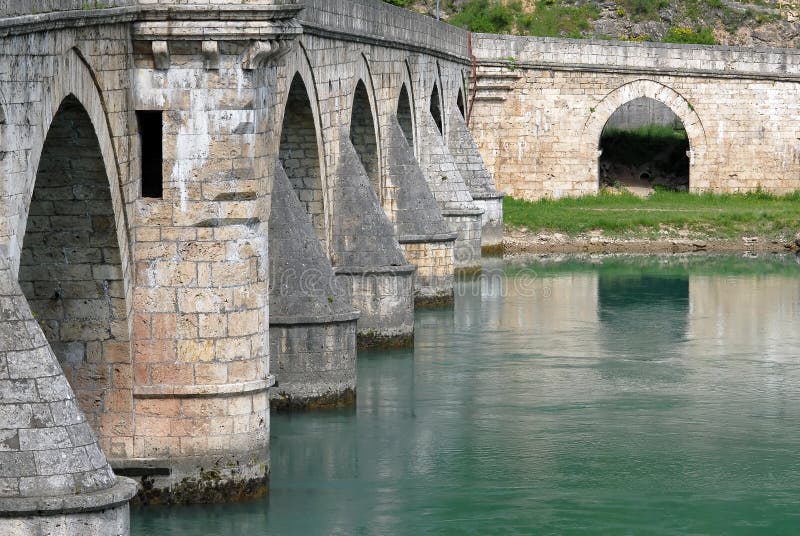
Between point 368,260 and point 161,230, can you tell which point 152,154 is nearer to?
point 161,230

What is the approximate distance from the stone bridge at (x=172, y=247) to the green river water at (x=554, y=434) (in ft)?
2.15

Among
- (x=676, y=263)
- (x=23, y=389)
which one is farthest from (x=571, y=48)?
(x=23, y=389)

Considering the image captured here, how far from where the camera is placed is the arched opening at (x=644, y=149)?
129 feet

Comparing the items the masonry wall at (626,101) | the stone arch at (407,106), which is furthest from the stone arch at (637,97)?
the stone arch at (407,106)

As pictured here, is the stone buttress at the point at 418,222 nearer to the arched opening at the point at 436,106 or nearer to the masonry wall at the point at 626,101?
the arched opening at the point at 436,106

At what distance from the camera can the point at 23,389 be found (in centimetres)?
862

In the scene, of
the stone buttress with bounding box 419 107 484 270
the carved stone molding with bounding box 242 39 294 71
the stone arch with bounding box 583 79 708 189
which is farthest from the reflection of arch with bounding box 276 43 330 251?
the stone arch with bounding box 583 79 708 189

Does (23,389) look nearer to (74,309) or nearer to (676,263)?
(74,309)

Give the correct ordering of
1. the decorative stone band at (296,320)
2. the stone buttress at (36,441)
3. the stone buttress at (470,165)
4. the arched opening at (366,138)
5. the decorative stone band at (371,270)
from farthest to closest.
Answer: the stone buttress at (470,165) < the arched opening at (366,138) < the decorative stone band at (371,270) < the decorative stone band at (296,320) < the stone buttress at (36,441)

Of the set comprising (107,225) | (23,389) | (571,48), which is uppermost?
(571,48)

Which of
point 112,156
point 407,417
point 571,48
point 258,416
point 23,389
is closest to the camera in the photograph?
point 23,389

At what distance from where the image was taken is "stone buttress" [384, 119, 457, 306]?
23391 mm

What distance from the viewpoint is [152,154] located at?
1285cm

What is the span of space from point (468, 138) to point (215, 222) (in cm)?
1894
